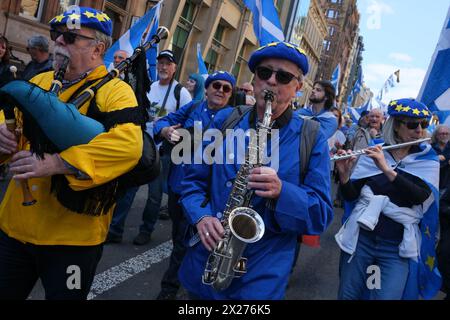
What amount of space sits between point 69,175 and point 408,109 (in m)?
2.37

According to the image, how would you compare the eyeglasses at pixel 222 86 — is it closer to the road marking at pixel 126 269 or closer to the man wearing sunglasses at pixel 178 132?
the man wearing sunglasses at pixel 178 132

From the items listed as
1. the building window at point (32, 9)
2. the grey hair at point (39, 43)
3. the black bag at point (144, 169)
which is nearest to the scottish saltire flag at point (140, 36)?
the grey hair at point (39, 43)

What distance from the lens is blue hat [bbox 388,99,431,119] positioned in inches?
119

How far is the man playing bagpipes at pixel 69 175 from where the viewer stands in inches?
71.9

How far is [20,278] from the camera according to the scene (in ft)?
6.98

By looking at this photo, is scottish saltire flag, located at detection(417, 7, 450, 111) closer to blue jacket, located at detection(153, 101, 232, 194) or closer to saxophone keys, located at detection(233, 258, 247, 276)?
blue jacket, located at detection(153, 101, 232, 194)

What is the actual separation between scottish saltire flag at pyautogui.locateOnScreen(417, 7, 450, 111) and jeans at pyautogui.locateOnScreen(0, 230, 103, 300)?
341 centimetres

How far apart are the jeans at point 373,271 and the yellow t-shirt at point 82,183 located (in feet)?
6.09

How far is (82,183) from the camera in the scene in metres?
1.84
